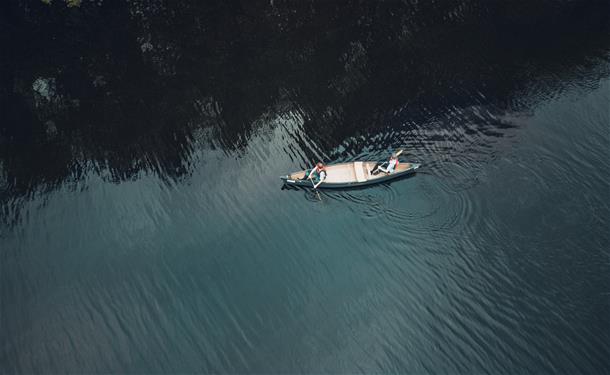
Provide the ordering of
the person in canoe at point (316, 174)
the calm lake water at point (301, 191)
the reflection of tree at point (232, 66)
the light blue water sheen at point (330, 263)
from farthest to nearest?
the reflection of tree at point (232, 66) < the person in canoe at point (316, 174) < the calm lake water at point (301, 191) < the light blue water sheen at point (330, 263)

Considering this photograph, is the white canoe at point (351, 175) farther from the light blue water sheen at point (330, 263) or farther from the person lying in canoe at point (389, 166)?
the light blue water sheen at point (330, 263)

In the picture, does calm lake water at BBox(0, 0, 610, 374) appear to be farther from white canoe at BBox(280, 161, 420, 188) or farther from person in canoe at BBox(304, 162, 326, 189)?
person in canoe at BBox(304, 162, 326, 189)

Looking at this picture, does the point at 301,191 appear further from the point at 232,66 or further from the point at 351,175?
the point at 232,66

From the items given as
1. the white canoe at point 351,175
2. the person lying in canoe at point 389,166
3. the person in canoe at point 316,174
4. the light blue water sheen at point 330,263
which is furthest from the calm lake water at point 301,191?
the person lying in canoe at point 389,166

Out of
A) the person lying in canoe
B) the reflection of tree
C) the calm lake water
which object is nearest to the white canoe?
the person lying in canoe

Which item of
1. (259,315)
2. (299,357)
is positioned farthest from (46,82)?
(299,357)

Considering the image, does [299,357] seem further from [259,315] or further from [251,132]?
[251,132]
